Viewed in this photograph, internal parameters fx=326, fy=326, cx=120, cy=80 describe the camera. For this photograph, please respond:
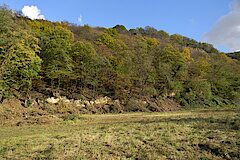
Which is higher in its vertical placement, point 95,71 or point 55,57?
point 55,57

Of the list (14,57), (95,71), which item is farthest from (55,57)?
(14,57)

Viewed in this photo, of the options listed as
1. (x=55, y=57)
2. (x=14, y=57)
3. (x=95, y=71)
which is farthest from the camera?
(x=95, y=71)

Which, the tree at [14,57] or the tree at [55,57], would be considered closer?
the tree at [14,57]

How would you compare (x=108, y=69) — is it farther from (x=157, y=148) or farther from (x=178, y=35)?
(x=178, y=35)

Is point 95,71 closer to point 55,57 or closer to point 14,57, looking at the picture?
point 55,57

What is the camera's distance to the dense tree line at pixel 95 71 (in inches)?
1293

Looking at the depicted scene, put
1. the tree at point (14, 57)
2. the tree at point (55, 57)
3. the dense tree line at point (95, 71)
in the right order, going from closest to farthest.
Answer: the tree at point (14, 57) → the dense tree line at point (95, 71) → the tree at point (55, 57)

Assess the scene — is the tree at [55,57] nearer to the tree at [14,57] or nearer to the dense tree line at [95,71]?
the dense tree line at [95,71]

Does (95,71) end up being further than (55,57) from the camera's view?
Yes

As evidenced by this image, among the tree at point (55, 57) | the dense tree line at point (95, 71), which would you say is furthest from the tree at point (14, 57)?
the tree at point (55, 57)

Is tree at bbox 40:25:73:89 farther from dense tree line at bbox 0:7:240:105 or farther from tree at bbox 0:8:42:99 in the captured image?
tree at bbox 0:8:42:99

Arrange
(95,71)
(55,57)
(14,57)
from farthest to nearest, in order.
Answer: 1. (95,71)
2. (55,57)
3. (14,57)

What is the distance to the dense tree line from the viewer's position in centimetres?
3284

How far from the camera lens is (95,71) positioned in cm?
4478
